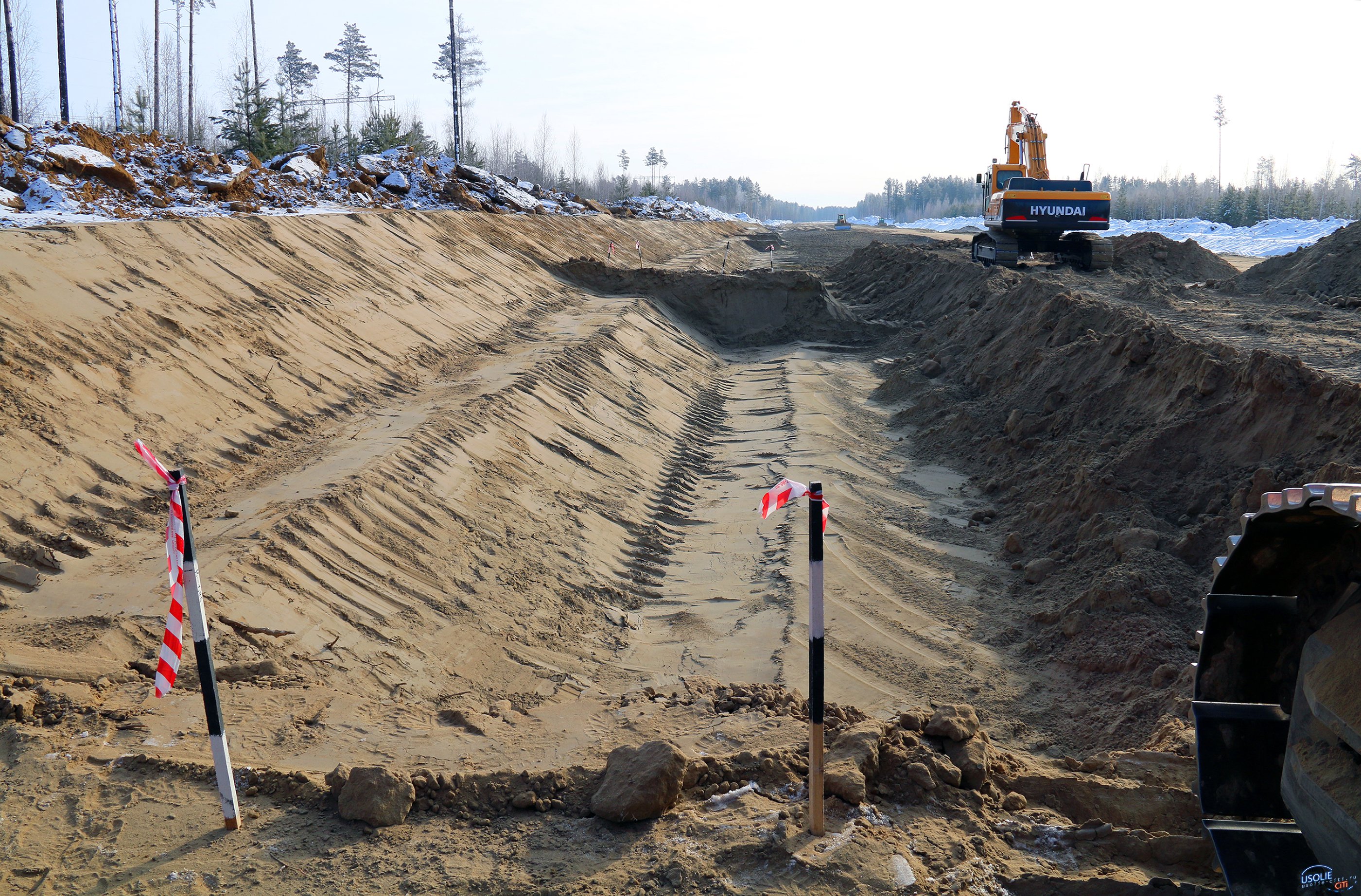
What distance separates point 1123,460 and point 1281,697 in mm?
4631

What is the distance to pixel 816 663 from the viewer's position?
9.95ft

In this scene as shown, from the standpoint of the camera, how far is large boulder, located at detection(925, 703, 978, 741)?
3.57 m

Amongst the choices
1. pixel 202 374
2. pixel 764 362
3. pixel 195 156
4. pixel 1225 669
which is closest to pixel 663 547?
pixel 202 374

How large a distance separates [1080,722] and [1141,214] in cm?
6903

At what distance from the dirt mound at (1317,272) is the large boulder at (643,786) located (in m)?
14.7

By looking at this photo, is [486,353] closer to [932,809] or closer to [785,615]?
[785,615]

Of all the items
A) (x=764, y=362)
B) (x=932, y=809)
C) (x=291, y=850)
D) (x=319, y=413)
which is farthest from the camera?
(x=764, y=362)

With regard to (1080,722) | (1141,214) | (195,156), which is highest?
(1141,214)

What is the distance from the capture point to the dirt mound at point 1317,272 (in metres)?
14.4

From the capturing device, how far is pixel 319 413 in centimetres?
800

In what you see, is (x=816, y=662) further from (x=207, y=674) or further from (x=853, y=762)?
(x=207, y=674)

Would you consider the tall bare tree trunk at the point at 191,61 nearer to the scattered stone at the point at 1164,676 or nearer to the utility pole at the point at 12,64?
the utility pole at the point at 12,64

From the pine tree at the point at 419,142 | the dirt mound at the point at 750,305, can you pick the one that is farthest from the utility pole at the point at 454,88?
the dirt mound at the point at 750,305

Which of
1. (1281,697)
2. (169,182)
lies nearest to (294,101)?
(169,182)
